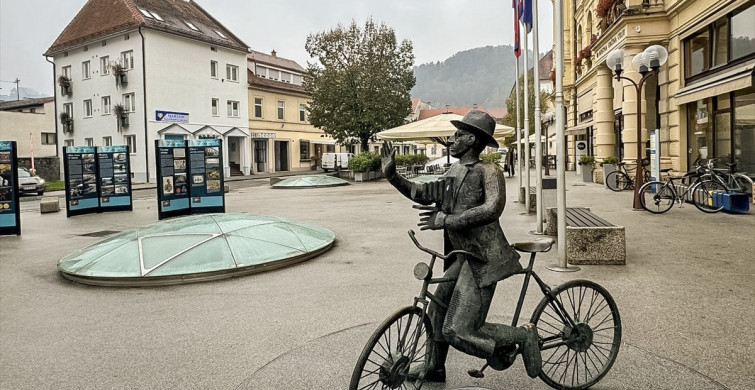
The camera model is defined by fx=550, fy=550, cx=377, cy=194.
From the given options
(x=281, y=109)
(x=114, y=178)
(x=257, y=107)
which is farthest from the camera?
(x=281, y=109)

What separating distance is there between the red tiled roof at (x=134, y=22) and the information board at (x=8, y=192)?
84.6 ft

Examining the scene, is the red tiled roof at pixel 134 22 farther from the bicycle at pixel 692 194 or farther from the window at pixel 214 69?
the bicycle at pixel 692 194

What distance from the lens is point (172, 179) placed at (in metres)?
14.3

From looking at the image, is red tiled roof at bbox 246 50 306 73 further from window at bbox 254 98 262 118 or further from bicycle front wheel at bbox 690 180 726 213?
bicycle front wheel at bbox 690 180 726 213

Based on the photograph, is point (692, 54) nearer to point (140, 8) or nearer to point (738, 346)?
point (738, 346)

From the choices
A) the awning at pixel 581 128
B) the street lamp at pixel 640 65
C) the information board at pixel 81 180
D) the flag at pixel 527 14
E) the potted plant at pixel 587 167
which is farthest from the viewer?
the awning at pixel 581 128

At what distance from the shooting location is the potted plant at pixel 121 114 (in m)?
35.7

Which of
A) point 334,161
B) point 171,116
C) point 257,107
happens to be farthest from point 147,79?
point 334,161

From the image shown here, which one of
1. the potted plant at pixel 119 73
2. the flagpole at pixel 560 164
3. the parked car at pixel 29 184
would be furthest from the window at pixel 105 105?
the flagpole at pixel 560 164

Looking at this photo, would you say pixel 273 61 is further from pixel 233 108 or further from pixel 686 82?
pixel 686 82

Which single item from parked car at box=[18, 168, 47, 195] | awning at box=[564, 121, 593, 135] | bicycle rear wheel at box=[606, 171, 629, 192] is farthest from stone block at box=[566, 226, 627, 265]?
parked car at box=[18, 168, 47, 195]

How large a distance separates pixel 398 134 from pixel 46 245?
485 inches

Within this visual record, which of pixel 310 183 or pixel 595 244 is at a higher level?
pixel 310 183

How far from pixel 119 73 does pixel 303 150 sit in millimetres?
20550
